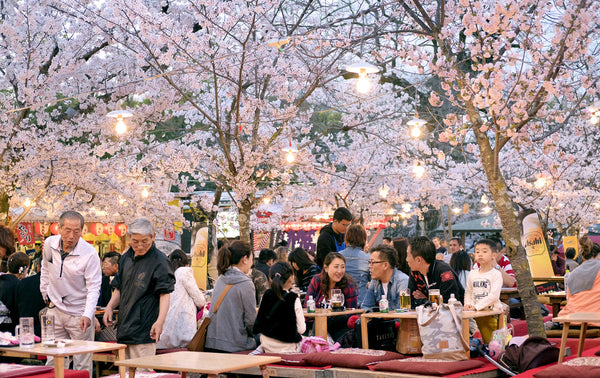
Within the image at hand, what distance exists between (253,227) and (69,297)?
607 inches

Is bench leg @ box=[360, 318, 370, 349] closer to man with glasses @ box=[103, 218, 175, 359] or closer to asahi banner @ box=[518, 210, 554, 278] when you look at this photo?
man with glasses @ box=[103, 218, 175, 359]

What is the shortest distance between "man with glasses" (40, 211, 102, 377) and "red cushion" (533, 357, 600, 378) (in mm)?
4139

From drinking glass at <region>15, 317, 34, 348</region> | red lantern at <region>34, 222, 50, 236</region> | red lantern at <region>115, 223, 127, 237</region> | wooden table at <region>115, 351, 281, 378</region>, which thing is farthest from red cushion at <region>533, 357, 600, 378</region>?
red lantern at <region>115, 223, 127, 237</region>

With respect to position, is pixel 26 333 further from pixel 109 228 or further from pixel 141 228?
pixel 109 228

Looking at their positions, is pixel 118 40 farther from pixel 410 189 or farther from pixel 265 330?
pixel 410 189

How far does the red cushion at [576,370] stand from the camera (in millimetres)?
5703

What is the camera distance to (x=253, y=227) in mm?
22078

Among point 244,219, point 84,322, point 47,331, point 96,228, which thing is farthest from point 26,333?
point 96,228

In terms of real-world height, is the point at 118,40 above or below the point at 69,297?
above

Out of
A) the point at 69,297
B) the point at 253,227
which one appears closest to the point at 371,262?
the point at 69,297

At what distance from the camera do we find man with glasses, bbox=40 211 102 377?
261 inches

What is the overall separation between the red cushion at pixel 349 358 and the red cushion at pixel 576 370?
1.76m

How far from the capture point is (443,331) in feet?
22.3

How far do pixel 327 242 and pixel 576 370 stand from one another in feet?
14.4
